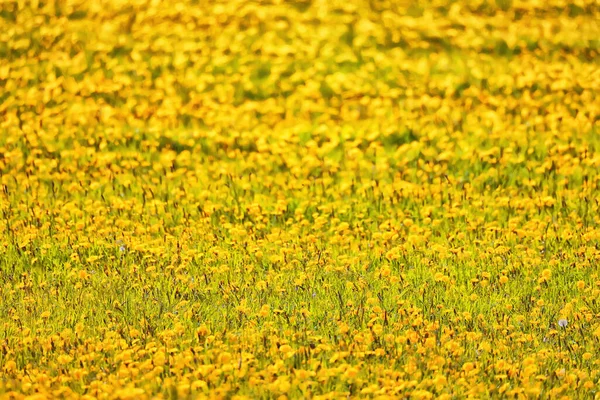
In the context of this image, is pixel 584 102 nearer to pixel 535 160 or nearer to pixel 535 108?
pixel 535 108

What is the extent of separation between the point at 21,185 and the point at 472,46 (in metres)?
7.21

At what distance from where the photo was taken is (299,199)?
9.95 meters

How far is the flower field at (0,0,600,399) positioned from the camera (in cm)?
639

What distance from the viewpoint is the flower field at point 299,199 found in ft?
21.0

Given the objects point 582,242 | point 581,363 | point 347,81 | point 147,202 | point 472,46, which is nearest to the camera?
point 581,363

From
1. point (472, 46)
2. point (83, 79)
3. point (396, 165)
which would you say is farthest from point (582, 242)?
point (83, 79)

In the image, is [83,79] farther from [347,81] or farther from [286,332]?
[286,332]

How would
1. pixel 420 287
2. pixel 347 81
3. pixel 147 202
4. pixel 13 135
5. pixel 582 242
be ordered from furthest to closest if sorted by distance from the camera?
pixel 347 81 → pixel 13 135 → pixel 147 202 → pixel 582 242 → pixel 420 287

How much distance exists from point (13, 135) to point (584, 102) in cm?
710

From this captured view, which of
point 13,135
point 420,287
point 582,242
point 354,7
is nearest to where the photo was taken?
point 420,287

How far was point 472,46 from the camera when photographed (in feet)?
48.2

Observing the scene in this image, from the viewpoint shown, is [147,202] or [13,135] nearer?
[147,202]

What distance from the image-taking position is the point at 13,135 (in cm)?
1192

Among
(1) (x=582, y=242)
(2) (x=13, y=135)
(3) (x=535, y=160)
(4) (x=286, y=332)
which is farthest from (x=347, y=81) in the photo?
(4) (x=286, y=332)
